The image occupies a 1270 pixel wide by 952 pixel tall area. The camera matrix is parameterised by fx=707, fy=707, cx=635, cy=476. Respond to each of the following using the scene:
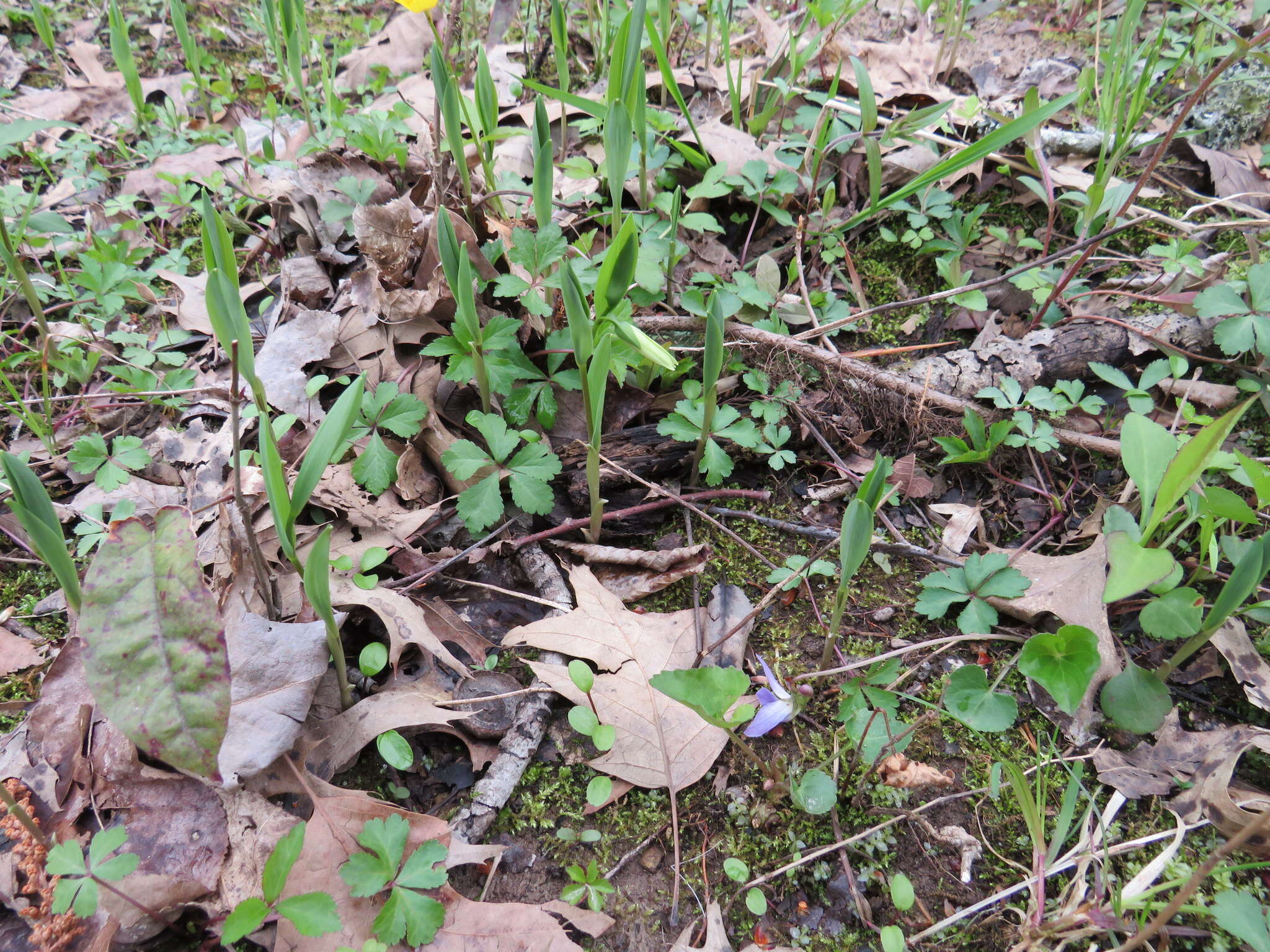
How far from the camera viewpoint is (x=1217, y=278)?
2.01m

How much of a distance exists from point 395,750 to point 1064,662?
121cm

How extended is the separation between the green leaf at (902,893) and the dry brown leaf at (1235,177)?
241 cm

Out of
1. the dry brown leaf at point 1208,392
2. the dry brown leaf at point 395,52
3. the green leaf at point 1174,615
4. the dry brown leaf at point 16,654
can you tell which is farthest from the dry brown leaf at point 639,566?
the dry brown leaf at point 395,52

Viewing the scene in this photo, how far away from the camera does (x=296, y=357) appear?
1.86 metres

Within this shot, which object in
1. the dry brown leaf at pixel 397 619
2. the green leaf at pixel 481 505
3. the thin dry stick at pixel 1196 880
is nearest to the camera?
the thin dry stick at pixel 1196 880

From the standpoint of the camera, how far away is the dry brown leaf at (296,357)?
177 centimetres

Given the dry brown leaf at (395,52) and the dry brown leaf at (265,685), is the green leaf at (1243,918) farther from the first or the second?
the dry brown leaf at (395,52)

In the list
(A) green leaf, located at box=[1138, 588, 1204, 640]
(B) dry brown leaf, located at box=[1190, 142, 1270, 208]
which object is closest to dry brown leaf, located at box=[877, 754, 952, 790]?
(A) green leaf, located at box=[1138, 588, 1204, 640]

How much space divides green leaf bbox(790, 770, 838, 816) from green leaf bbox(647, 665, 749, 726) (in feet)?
0.67

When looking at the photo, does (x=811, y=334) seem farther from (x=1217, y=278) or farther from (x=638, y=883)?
(x=638, y=883)

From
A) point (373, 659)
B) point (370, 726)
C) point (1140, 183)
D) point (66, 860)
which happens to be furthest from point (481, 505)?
point (1140, 183)

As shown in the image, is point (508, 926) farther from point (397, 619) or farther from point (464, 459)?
point (464, 459)

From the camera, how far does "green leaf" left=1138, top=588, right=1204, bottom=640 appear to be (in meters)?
1.33

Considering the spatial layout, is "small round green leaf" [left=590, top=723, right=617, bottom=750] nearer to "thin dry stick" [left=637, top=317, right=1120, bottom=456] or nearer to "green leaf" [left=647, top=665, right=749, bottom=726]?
"green leaf" [left=647, top=665, right=749, bottom=726]
